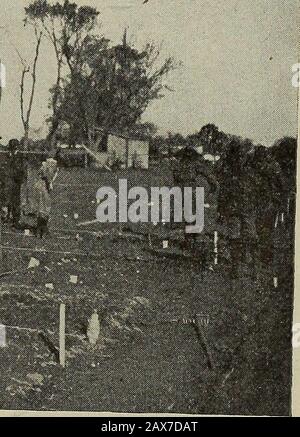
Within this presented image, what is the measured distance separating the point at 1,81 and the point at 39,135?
0.42 ft

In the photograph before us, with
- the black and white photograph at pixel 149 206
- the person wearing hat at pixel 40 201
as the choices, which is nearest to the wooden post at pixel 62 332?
the black and white photograph at pixel 149 206

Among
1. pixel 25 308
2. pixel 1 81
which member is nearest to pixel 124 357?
pixel 25 308

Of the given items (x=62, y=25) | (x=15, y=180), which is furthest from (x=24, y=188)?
(x=62, y=25)

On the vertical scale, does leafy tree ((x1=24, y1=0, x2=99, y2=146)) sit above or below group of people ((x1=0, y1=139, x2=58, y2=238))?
above

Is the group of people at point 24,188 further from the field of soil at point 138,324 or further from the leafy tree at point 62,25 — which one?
the leafy tree at point 62,25

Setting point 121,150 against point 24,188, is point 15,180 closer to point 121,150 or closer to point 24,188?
point 24,188

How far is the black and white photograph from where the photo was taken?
1.23 metres

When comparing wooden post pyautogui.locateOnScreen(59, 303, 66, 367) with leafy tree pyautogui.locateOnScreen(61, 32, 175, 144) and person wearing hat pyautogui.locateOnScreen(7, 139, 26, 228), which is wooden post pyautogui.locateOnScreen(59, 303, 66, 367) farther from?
leafy tree pyautogui.locateOnScreen(61, 32, 175, 144)

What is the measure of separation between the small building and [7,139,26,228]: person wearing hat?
14cm

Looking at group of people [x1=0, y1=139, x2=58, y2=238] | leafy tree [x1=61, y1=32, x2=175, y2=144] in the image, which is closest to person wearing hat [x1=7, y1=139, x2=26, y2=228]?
group of people [x1=0, y1=139, x2=58, y2=238]

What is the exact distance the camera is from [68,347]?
50.2 inches

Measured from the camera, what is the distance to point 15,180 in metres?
1.27

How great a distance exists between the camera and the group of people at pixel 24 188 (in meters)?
1.26

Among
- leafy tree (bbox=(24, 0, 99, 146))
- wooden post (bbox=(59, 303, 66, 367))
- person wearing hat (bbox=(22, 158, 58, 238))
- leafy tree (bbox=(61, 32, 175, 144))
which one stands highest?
leafy tree (bbox=(24, 0, 99, 146))
